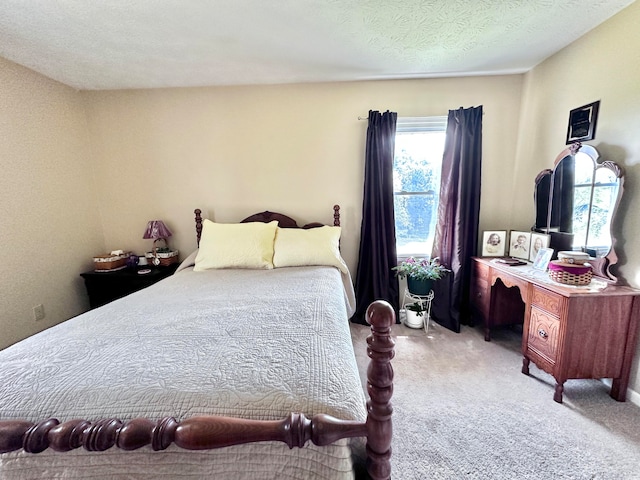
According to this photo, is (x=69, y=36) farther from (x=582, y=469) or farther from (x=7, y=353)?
(x=582, y=469)

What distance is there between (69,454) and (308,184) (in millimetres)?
2360

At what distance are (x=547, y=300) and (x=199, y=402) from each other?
2.00m

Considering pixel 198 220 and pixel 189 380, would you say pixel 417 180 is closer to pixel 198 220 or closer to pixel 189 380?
pixel 198 220

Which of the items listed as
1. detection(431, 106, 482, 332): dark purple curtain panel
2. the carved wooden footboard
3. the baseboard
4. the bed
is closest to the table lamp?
the bed

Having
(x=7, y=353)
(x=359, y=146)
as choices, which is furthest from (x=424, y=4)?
(x=7, y=353)

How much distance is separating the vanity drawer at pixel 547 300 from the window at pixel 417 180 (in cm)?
107

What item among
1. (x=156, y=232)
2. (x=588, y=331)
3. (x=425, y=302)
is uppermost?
(x=156, y=232)

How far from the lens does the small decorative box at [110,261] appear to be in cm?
250

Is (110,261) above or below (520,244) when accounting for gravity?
below

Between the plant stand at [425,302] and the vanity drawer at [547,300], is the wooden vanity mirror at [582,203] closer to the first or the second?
the vanity drawer at [547,300]

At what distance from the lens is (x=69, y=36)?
175 cm

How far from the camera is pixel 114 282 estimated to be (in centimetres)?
244

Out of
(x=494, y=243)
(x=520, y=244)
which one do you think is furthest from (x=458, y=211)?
(x=520, y=244)

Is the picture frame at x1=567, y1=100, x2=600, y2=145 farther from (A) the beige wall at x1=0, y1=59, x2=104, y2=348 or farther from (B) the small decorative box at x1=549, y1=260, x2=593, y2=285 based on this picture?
(A) the beige wall at x1=0, y1=59, x2=104, y2=348
